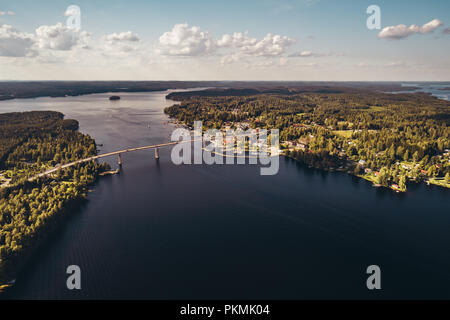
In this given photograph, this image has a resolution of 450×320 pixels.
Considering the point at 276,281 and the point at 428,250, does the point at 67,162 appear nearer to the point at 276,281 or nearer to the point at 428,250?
the point at 276,281

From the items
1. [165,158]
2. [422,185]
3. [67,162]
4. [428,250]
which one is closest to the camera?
[428,250]

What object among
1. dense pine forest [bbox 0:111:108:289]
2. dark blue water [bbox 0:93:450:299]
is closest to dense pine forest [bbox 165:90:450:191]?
dark blue water [bbox 0:93:450:299]

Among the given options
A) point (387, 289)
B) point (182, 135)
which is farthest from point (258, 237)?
point (182, 135)

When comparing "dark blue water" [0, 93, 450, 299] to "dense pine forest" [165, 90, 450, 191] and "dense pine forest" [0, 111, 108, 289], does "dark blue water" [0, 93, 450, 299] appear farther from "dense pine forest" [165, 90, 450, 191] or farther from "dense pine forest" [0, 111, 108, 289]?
"dense pine forest" [165, 90, 450, 191]

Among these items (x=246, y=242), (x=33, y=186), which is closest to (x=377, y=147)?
(x=246, y=242)

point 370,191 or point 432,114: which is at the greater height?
point 432,114

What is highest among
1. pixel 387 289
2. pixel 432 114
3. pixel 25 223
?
pixel 432 114

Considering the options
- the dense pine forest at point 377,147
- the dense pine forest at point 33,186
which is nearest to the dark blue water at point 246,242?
the dense pine forest at point 33,186
